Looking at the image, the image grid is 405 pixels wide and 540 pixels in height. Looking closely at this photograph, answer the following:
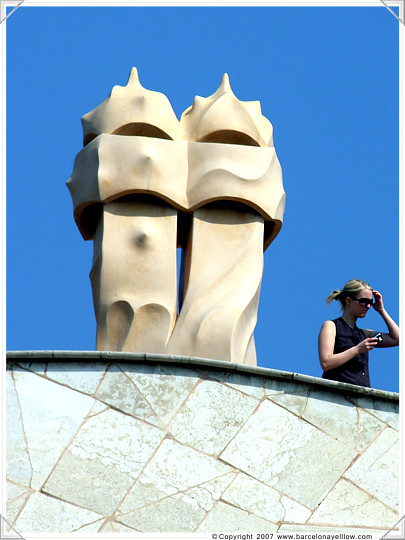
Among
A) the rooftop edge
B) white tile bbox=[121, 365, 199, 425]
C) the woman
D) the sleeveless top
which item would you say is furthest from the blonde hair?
white tile bbox=[121, 365, 199, 425]

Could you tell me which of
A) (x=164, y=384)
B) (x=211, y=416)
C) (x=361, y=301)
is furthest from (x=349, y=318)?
(x=164, y=384)

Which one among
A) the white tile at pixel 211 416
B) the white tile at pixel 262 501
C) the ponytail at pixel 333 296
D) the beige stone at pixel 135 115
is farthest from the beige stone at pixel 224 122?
the white tile at pixel 262 501

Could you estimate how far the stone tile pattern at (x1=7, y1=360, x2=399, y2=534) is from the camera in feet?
30.2

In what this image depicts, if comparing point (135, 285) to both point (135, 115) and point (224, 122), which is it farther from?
point (224, 122)

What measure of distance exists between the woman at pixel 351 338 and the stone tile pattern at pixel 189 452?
226 mm

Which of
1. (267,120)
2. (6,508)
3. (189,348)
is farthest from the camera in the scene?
(267,120)

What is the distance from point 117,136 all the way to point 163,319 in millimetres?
1529

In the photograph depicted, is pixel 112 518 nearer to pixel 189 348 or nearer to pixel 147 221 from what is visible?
pixel 189 348

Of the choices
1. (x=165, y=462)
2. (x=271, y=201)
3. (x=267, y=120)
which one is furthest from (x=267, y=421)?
(x=267, y=120)

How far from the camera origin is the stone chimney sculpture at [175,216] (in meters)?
11.0

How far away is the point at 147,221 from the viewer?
441 inches

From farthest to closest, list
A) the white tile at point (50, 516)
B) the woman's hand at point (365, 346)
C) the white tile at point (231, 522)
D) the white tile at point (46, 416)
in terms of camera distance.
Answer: the woman's hand at point (365, 346) < the white tile at point (46, 416) < the white tile at point (231, 522) < the white tile at point (50, 516)

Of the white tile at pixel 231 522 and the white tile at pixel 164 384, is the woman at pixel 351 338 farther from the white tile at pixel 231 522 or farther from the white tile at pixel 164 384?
the white tile at pixel 231 522

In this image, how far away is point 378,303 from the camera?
10352mm
